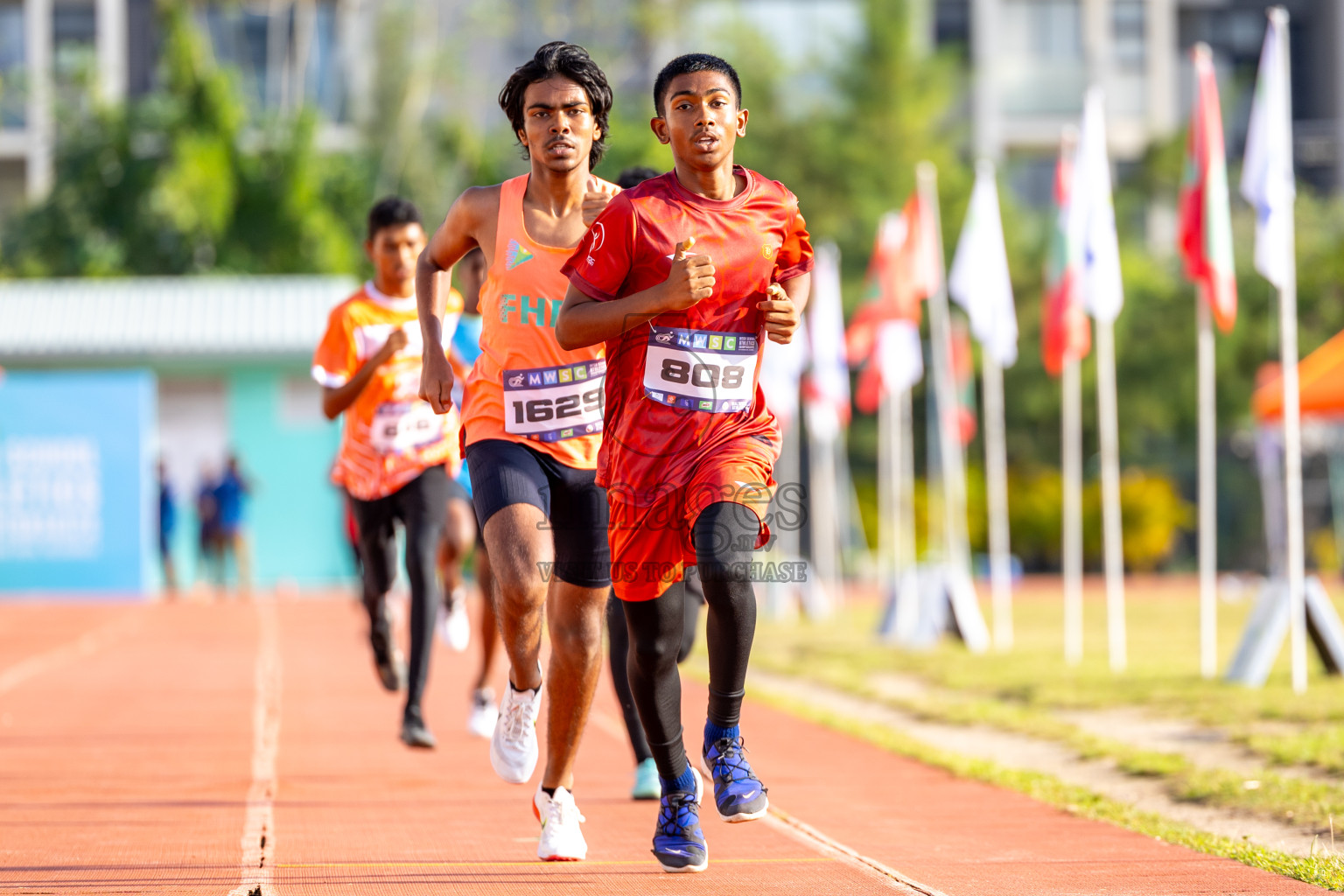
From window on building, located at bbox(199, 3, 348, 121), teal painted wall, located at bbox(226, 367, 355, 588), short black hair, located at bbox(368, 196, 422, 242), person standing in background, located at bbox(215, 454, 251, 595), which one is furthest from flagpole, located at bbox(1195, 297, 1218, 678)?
window on building, located at bbox(199, 3, 348, 121)

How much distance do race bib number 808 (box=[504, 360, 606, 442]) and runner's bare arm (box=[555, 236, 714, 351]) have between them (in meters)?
0.46

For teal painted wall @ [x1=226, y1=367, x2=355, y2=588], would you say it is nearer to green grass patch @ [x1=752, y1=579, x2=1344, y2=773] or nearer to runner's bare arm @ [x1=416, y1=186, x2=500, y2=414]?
green grass patch @ [x1=752, y1=579, x2=1344, y2=773]

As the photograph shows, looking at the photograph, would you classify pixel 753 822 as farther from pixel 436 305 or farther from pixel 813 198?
pixel 813 198

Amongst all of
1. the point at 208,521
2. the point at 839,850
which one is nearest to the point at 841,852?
the point at 839,850

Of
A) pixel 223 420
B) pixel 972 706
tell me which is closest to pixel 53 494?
pixel 223 420

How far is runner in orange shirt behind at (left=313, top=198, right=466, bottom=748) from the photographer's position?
7.32 metres

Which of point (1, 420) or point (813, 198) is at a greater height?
point (813, 198)

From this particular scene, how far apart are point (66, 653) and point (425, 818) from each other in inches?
386

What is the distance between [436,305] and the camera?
5.38 metres

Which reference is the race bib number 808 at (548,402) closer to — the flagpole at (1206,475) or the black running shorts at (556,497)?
the black running shorts at (556,497)

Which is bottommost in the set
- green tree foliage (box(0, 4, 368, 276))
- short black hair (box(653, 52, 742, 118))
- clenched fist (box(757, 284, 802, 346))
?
clenched fist (box(757, 284, 802, 346))

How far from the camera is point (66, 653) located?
14906 millimetres

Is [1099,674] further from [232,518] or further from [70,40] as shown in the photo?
[70,40]

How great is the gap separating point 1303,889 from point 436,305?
2.98m
